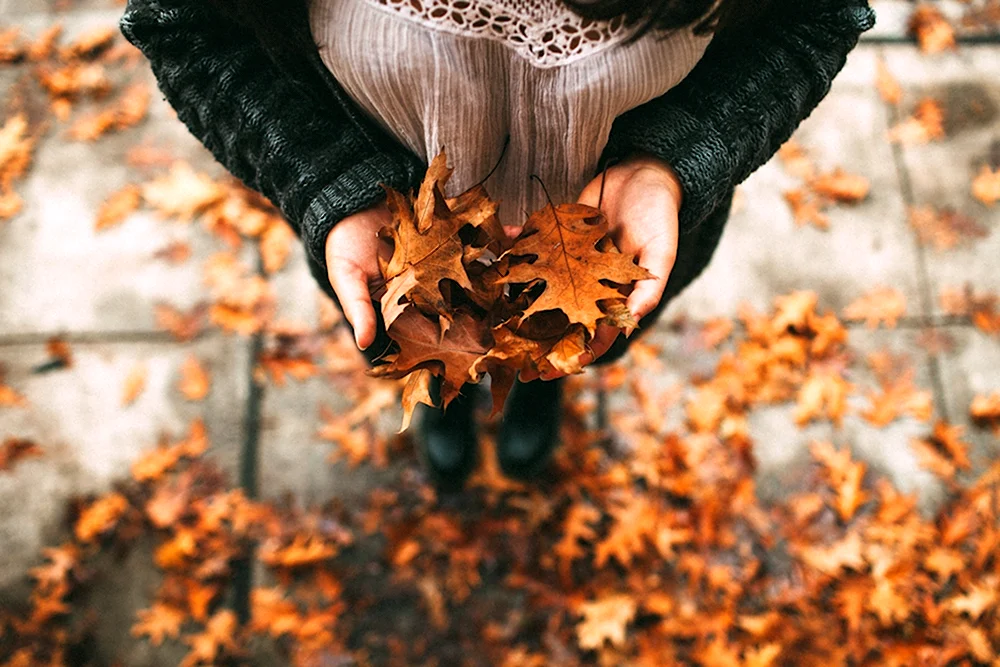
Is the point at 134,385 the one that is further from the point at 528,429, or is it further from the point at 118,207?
the point at 528,429

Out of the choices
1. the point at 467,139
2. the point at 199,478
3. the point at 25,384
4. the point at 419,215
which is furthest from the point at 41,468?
the point at 467,139

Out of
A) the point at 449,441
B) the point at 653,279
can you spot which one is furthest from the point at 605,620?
the point at 653,279

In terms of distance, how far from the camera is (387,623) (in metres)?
2.39

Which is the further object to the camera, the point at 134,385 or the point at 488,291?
the point at 134,385

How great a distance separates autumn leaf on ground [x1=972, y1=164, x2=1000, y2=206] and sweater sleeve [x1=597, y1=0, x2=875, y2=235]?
2108mm

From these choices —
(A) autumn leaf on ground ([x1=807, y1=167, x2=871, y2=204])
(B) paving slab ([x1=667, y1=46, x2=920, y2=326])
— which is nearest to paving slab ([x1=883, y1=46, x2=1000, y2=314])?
(B) paving slab ([x1=667, y1=46, x2=920, y2=326])

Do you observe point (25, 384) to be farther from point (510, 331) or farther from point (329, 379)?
point (510, 331)

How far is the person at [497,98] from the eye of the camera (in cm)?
116

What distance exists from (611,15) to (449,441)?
153cm

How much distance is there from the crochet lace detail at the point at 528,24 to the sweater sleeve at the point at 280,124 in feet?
0.83

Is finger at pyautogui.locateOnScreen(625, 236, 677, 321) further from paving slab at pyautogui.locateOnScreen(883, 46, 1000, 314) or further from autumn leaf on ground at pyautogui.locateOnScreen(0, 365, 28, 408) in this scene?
autumn leaf on ground at pyautogui.locateOnScreen(0, 365, 28, 408)

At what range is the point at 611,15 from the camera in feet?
3.68

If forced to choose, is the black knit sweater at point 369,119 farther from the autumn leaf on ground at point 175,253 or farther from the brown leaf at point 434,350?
the autumn leaf on ground at point 175,253

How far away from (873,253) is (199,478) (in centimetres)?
273
